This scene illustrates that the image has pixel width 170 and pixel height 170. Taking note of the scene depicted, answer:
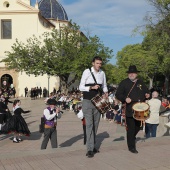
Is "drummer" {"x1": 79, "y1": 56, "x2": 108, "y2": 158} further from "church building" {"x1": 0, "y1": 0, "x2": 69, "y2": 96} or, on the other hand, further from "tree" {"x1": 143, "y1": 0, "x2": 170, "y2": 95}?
"church building" {"x1": 0, "y1": 0, "x2": 69, "y2": 96}

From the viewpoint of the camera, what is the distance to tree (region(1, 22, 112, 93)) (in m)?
37.5

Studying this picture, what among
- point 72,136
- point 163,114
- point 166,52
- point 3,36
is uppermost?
point 3,36

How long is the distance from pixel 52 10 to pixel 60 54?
92.9 feet

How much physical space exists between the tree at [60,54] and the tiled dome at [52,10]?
2552 centimetres

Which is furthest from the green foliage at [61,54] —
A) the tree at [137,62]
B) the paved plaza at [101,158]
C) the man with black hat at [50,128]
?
the paved plaza at [101,158]

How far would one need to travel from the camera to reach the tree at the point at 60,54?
37.5 metres

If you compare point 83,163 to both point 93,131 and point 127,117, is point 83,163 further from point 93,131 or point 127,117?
point 127,117

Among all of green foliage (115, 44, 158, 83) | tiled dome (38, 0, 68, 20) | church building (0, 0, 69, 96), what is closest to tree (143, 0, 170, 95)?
green foliage (115, 44, 158, 83)

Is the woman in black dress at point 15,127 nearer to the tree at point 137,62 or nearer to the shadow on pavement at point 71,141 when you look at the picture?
the shadow on pavement at point 71,141

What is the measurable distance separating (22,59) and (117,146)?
106 ft

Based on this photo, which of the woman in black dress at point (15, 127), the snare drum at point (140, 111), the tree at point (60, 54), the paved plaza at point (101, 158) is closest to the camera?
the paved plaza at point (101, 158)

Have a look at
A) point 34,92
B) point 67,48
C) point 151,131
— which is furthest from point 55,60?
point 151,131

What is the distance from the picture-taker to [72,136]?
13008 millimetres

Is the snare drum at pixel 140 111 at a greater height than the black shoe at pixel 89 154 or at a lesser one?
greater
